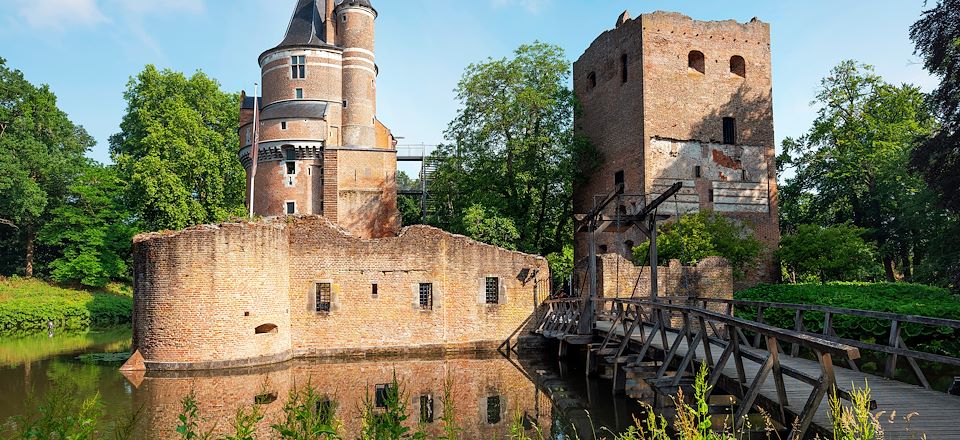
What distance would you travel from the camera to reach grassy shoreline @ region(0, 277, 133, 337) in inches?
1086

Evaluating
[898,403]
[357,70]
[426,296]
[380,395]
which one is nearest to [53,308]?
[357,70]

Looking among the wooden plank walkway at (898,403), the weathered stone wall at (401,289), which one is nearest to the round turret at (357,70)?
the weathered stone wall at (401,289)

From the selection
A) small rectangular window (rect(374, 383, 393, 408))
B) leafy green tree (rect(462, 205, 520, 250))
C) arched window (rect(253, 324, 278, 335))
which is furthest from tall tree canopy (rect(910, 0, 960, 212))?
arched window (rect(253, 324, 278, 335))

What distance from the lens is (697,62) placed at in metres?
26.8

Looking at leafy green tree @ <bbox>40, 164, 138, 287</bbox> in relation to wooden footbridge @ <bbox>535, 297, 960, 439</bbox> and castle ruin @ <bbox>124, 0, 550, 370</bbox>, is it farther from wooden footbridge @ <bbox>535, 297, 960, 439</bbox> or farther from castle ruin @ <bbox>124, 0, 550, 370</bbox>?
wooden footbridge @ <bbox>535, 297, 960, 439</bbox>

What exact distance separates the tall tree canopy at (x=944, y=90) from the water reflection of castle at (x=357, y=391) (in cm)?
1225

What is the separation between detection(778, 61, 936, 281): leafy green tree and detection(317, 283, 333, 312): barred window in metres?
21.0

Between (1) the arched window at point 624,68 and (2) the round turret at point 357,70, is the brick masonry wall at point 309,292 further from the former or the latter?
(2) the round turret at point 357,70

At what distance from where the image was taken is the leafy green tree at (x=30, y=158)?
33.2 metres

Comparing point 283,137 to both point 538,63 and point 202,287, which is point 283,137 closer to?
point 538,63

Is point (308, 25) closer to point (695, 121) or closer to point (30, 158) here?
point (30, 158)

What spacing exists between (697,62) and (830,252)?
8.46 meters

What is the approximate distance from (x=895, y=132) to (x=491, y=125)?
54.7 ft

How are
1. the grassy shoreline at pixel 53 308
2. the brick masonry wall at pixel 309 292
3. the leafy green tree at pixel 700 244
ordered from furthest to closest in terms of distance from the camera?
the grassy shoreline at pixel 53 308 → the leafy green tree at pixel 700 244 → the brick masonry wall at pixel 309 292
